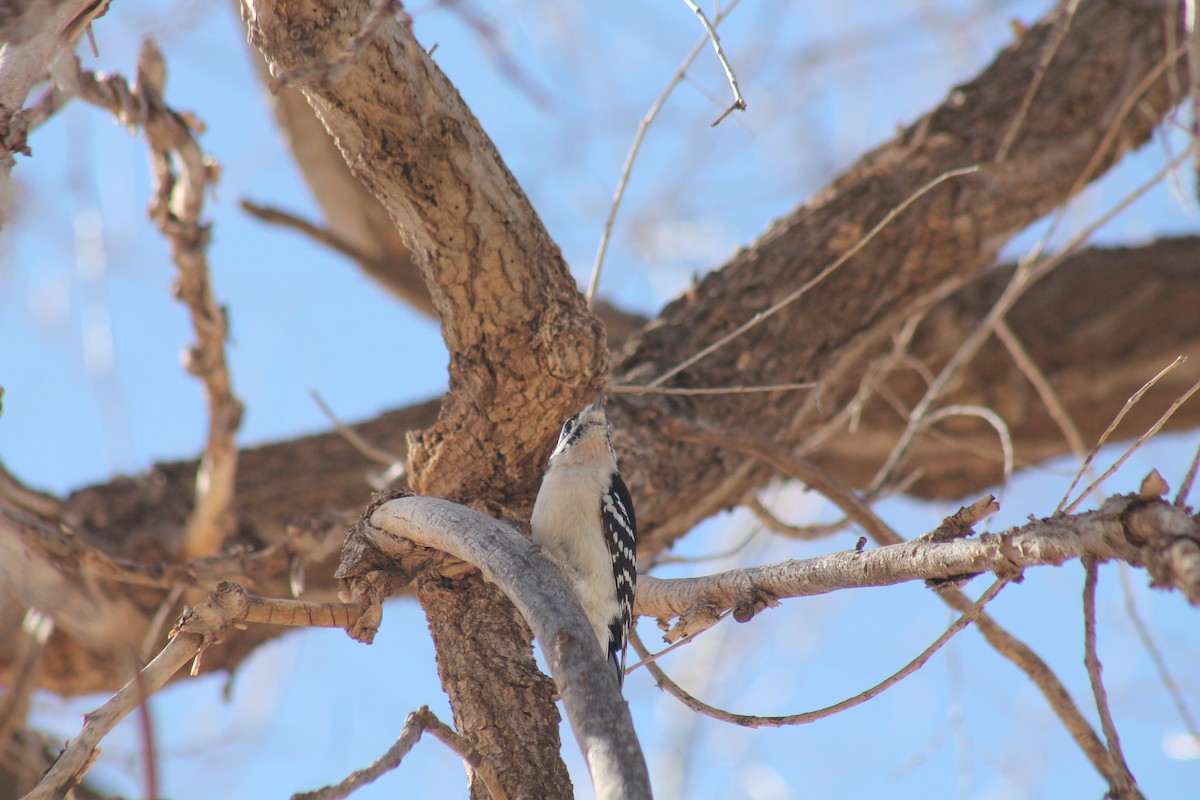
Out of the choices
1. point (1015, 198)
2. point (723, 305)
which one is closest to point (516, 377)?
point (723, 305)

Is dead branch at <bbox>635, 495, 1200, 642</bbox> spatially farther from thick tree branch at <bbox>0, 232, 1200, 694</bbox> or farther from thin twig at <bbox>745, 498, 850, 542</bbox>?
Result: thick tree branch at <bbox>0, 232, 1200, 694</bbox>

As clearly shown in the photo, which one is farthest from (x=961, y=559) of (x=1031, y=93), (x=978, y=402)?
(x=978, y=402)

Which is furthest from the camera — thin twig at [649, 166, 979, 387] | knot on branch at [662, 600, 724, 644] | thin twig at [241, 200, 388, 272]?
thin twig at [241, 200, 388, 272]

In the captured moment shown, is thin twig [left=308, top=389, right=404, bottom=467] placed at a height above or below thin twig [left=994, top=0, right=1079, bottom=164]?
below

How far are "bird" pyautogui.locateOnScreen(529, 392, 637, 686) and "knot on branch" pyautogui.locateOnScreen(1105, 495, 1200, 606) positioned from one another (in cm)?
231

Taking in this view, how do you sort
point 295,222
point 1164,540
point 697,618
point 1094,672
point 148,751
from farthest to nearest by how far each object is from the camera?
point 295,222 → point 697,618 → point 1094,672 → point 1164,540 → point 148,751

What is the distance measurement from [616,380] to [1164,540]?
289 centimetres

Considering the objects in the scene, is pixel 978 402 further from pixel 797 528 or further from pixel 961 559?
pixel 961 559

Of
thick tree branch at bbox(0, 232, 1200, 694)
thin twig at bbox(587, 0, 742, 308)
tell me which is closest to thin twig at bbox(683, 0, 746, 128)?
thin twig at bbox(587, 0, 742, 308)

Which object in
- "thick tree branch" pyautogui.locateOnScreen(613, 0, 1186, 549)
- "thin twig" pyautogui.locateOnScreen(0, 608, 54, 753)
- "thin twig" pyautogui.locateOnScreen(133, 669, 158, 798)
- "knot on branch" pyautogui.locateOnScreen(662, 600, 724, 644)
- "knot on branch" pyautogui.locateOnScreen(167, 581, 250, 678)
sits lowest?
"thin twig" pyautogui.locateOnScreen(133, 669, 158, 798)

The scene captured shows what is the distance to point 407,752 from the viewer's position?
2.34 m

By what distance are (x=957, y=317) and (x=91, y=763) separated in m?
5.44

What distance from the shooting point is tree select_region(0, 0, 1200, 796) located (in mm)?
2283

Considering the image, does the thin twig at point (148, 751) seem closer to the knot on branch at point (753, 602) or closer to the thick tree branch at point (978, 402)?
the knot on branch at point (753, 602)
